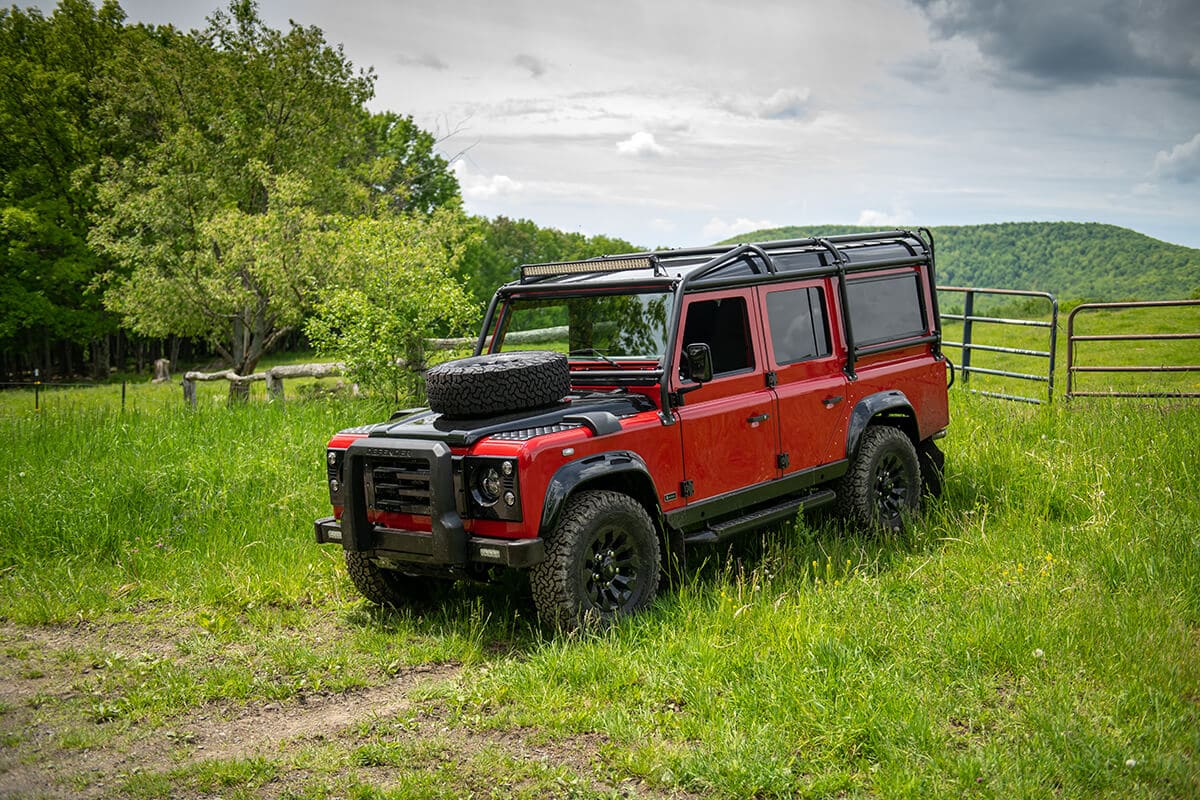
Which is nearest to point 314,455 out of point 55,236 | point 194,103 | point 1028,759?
point 1028,759

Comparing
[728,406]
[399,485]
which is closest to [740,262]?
[728,406]

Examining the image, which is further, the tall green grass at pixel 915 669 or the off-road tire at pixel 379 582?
the off-road tire at pixel 379 582

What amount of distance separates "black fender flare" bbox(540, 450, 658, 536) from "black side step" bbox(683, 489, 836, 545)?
0.63 meters

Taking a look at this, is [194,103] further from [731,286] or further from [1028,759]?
[1028,759]

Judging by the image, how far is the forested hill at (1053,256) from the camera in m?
48.8

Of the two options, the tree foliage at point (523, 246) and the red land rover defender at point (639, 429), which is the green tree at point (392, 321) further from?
the tree foliage at point (523, 246)

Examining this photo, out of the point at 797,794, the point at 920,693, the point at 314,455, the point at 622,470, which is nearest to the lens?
the point at 797,794

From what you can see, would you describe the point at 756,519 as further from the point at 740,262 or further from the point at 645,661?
the point at 740,262

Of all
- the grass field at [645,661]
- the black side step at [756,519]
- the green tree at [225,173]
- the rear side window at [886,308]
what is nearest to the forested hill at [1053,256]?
the green tree at [225,173]

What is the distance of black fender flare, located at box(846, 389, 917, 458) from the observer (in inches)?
302

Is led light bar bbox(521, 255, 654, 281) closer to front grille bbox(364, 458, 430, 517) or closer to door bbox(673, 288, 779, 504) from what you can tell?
door bbox(673, 288, 779, 504)

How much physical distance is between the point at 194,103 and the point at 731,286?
95.0 ft

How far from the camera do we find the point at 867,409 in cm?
777

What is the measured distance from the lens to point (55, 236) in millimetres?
33469
